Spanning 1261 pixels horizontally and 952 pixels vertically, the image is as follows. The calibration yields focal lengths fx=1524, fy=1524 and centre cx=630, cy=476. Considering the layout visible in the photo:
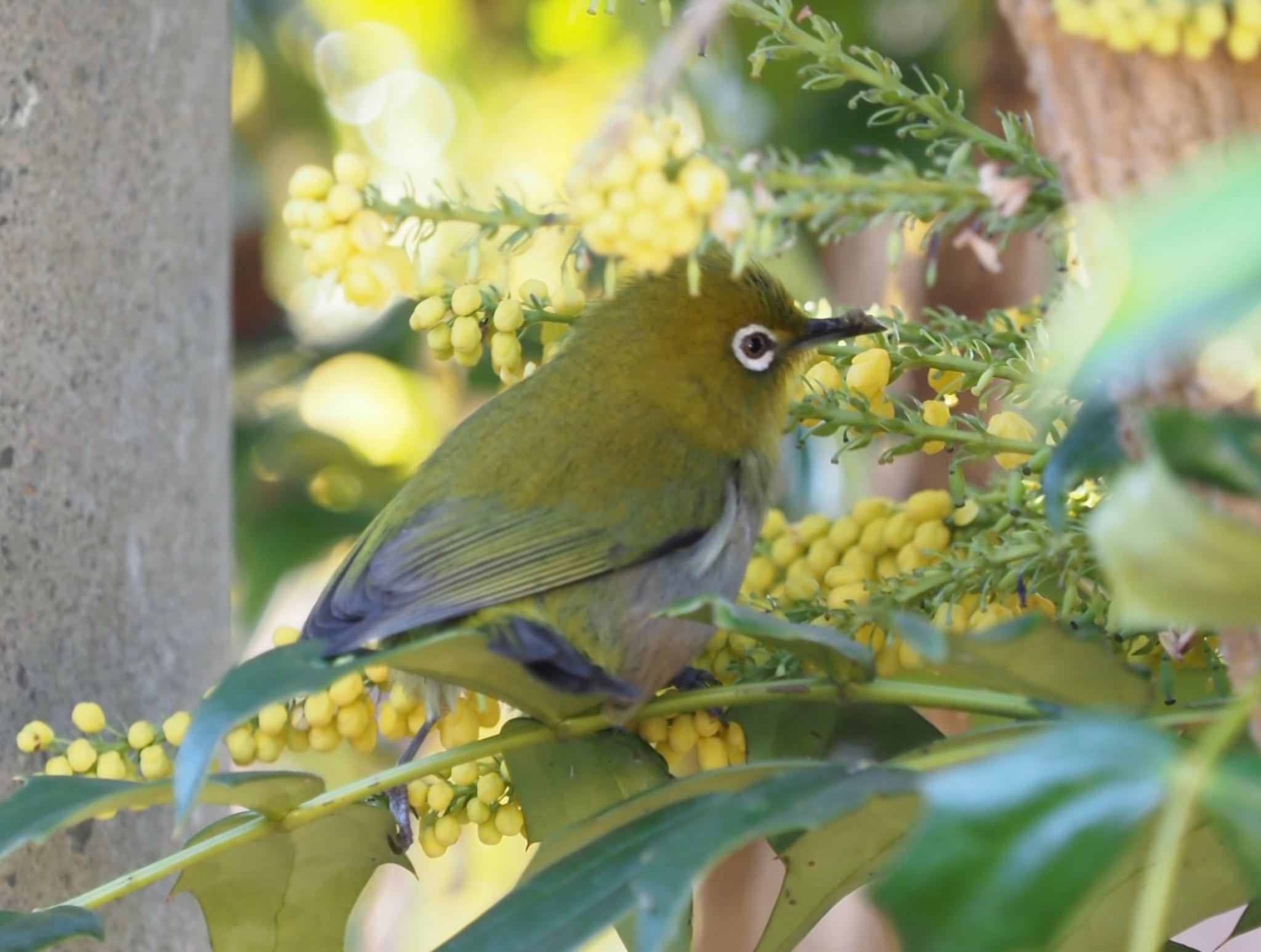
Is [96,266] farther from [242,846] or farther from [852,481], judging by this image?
[852,481]

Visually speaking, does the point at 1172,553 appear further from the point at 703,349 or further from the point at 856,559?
the point at 703,349

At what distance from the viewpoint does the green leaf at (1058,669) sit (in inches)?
30.6

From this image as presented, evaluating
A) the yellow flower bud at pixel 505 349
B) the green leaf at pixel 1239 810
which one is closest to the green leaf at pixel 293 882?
the yellow flower bud at pixel 505 349

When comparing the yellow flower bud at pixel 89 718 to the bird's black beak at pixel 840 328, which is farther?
the bird's black beak at pixel 840 328

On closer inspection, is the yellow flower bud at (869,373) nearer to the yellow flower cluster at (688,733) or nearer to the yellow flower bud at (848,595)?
the yellow flower bud at (848,595)

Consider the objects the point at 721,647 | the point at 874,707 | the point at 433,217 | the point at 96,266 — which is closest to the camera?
the point at 433,217

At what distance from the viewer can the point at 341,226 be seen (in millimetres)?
967

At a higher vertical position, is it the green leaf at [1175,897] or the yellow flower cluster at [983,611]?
the yellow flower cluster at [983,611]

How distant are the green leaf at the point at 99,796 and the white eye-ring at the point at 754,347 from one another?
95 centimetres

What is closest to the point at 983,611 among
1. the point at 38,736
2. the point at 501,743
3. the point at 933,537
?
the point at 933,537

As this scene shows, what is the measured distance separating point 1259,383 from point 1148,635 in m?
0.46

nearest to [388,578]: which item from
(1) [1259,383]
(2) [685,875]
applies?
(2) [685,875]

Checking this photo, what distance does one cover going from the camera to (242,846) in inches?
40.3

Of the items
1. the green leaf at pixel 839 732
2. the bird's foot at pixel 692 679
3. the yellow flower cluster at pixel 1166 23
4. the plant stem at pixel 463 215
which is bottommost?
the bird's foot at pixel 692 679
